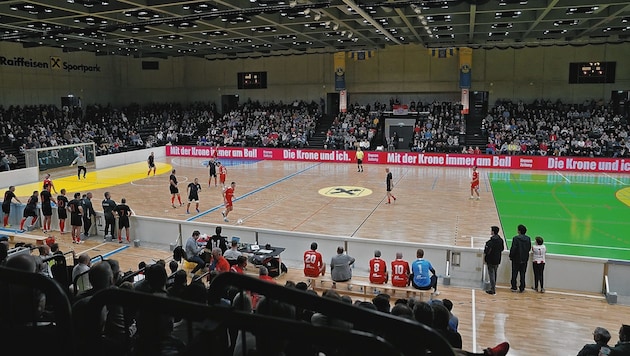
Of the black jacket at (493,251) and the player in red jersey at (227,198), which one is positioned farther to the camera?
the player in red jersey at (227,198)

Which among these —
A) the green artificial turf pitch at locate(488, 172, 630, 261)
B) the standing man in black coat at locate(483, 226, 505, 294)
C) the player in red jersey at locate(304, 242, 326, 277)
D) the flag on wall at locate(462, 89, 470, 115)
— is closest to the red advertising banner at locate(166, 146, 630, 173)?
the green artificial turf pitch at locate(488, 172, 630, 261)

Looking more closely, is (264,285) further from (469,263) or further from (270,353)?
(469,263)

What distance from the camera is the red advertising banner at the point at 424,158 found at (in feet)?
104

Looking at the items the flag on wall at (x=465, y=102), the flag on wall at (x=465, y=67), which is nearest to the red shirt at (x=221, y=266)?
the flag on wall at (x=465, y=102)

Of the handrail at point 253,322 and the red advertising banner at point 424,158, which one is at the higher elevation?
the handrail at point 253,322

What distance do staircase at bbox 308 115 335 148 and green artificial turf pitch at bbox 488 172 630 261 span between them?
612 inches

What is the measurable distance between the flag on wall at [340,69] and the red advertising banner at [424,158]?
29.7 ft

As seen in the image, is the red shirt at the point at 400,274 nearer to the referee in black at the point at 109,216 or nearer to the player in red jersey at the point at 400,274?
the player in red jersey at the point at 400,274

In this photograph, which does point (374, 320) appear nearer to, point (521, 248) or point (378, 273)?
point (378, 273)

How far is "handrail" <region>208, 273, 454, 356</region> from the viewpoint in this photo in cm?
206

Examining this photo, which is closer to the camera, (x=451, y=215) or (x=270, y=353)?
(x=270, y=353)

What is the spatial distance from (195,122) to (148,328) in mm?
47587

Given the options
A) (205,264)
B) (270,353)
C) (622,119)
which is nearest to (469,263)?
(205,264)

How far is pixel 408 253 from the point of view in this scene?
42.3ft
